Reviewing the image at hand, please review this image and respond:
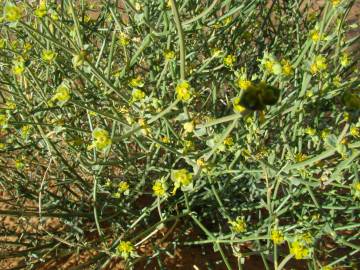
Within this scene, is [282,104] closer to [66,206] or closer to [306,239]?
[306,239]

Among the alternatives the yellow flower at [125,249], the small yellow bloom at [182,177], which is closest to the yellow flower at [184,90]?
the small yellow bloom at [182,177]

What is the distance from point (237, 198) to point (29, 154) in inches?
45.5

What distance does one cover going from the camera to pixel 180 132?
77.9 inches

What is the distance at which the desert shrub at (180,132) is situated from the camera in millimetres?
1448

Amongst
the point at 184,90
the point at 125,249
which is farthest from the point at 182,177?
the point at 125,249

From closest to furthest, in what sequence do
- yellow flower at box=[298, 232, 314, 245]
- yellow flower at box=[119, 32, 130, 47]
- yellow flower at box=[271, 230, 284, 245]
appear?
yellow flower at box=[298, 232, 314, 245]
yellow flower at box=[271, 230, 284, 245]
yellow flower at box=[119, 32, 130, 47]

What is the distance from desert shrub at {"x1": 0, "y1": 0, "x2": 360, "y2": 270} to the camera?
1448mm

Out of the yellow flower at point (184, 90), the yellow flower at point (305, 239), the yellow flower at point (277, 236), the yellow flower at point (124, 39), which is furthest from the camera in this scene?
the yellow flower at point (124, 39)

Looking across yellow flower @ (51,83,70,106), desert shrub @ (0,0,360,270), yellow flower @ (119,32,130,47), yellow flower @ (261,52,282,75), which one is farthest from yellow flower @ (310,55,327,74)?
yellow flower @ (51,83,70,106)

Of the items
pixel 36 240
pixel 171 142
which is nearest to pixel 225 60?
pixel 171 142

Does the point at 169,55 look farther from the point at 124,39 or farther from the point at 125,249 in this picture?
the point at 125,249

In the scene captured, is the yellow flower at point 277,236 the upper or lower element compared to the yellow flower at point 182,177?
lower

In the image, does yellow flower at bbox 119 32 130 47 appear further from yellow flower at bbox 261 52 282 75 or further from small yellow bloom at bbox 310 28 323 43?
small yellow bloom at bbox 310 28 323 43

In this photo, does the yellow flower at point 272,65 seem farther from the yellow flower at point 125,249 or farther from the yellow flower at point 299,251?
the yellow flower at point 125,249
